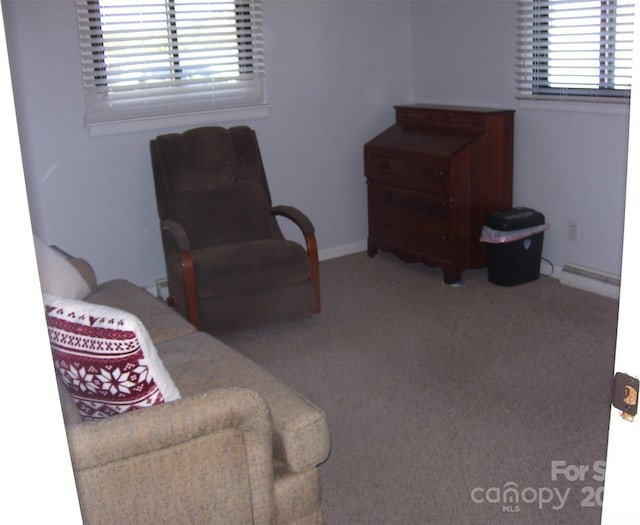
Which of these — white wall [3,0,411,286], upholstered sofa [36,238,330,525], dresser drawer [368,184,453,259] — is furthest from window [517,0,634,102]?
upholstered sofa [36,238,330,525]

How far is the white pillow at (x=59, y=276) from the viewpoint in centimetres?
265

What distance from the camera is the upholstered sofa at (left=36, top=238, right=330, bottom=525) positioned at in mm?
1781

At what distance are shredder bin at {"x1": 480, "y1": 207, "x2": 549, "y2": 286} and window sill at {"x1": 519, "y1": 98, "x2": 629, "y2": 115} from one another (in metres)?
0.62

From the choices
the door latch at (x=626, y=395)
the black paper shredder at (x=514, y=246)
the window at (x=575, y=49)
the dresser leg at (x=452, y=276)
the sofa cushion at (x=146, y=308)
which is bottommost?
the dresser leg at (x=452, y=276)

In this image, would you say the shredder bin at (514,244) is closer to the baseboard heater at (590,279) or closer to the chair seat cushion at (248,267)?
the baseboard heater at (590,279)

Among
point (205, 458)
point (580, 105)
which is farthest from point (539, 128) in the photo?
point (205, 458)

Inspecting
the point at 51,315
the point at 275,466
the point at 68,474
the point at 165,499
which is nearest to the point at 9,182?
the point at 68,474

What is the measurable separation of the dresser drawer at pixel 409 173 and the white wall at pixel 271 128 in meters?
0.27

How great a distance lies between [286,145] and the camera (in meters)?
5.05

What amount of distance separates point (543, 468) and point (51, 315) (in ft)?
5.72

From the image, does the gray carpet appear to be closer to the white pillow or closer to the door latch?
the white pillow

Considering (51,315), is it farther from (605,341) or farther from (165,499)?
(605,341)

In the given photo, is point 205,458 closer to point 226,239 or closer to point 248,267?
point 248,267

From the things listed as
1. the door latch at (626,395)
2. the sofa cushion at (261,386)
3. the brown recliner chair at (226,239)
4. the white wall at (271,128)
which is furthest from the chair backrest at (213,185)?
the door latch at (626,395)
